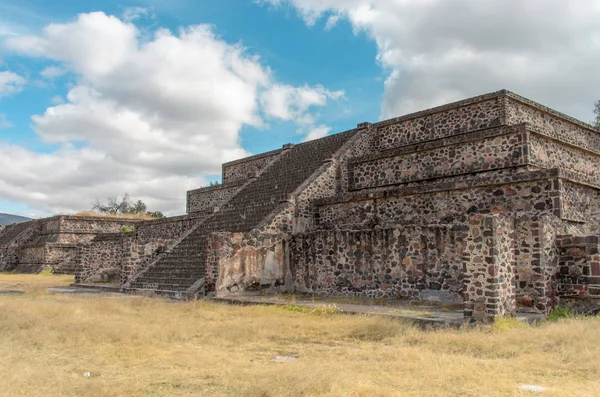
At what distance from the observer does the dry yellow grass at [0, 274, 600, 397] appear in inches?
216

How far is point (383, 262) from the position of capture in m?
13.6

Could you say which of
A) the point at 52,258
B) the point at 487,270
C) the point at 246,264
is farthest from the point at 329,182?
the point at 52,258

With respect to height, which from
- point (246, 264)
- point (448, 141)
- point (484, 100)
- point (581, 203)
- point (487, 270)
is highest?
Result: point (484, 100)

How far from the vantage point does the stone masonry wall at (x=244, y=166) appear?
85.1 ft

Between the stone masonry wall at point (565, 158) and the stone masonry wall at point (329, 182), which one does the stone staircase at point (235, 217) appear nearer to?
the stone masonry wall at point (329, 182)

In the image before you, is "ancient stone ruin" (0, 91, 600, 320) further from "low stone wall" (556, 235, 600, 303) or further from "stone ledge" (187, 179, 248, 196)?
"stone ledge" (187, 179, 248, 196)

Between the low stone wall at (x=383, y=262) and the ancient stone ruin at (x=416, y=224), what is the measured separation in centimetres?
3

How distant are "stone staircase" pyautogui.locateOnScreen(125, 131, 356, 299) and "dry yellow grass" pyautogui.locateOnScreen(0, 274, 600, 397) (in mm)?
5517

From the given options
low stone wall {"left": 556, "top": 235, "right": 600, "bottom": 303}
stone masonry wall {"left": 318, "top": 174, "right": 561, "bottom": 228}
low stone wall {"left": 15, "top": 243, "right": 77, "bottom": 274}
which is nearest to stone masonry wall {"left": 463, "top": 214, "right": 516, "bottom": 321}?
low stone wall {"left": 556, "top": 235, "right": 600, "bottom": 303}

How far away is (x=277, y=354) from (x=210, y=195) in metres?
21.2

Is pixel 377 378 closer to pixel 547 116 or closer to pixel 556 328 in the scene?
pixel 556 328

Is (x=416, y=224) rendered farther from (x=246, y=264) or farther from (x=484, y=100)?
(x=484, y=100)

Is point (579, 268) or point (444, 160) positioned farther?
point (444, 160)

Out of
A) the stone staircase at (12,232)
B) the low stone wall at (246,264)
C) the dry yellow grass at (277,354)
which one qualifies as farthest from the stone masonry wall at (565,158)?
the stone staircase at (12,232)
